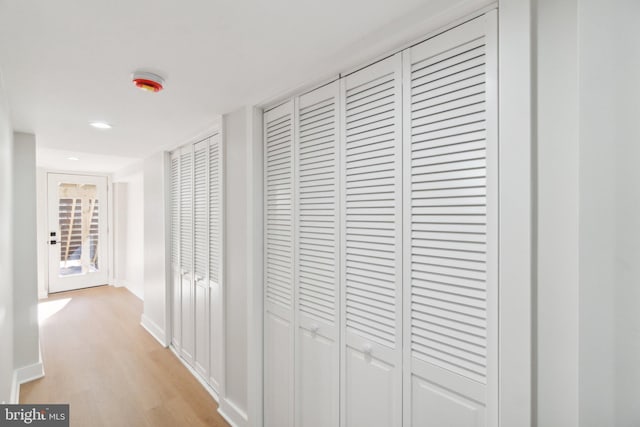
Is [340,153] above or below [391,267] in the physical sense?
above

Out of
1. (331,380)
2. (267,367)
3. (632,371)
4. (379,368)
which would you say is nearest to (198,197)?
(267,367)

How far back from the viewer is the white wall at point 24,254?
9.18ft

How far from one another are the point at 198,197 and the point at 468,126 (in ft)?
8.03

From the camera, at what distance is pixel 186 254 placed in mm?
3074

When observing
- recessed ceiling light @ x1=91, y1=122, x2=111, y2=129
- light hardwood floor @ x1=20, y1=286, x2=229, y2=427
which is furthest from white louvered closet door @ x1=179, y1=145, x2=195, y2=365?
recessed ceiling light @ x1=91, y1=122, x2=111, y2=129

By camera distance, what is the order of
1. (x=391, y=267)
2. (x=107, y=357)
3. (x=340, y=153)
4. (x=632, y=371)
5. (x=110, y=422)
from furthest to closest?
(x=107, y=357) → (x=110, y=422) → (x=340, y=153) → (x=391, y=267) → (x=632, y=371)

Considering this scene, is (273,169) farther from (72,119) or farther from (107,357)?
(107,357)

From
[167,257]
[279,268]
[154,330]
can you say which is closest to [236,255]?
[279,268]

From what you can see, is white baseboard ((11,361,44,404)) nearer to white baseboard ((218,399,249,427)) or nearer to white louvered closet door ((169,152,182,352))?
white louvered closet door ((169,152,182,352))

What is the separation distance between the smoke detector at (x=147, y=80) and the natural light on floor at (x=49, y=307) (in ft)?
14.6

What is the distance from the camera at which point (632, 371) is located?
2.69 ft

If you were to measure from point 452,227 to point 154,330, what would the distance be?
3.93 meters

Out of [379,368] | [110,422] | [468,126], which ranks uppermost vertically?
[468,126]

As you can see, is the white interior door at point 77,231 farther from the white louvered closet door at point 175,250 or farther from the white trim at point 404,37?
the white trim at point 404,37
